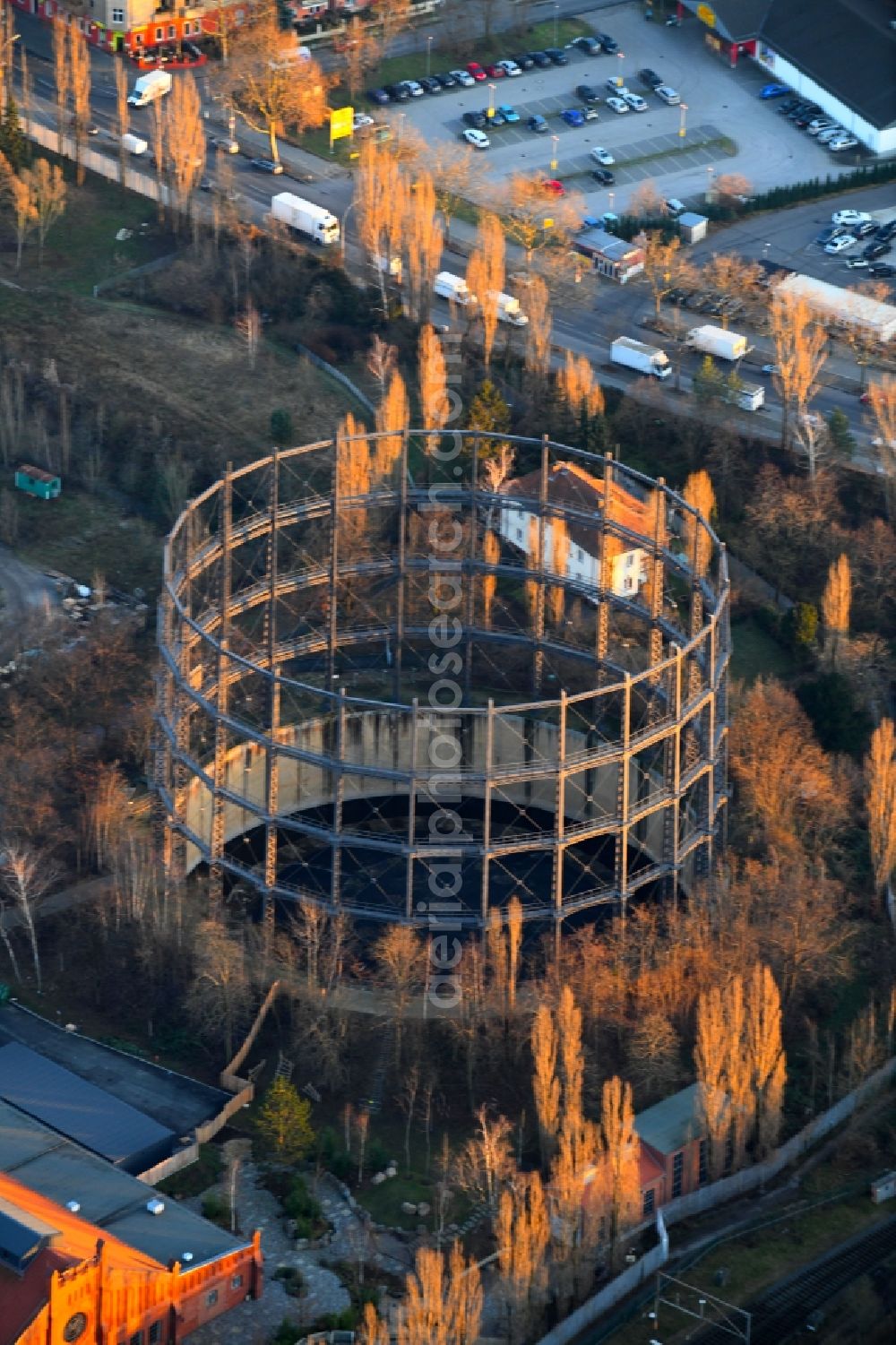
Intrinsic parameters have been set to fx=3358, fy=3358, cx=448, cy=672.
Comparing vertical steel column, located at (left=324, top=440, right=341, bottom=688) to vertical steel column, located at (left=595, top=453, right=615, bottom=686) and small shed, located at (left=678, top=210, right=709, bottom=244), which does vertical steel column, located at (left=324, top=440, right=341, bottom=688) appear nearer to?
vertical steel column, located at (left=595, top=453, right=615, bottom=686)

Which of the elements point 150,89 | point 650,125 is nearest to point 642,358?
point 650,125

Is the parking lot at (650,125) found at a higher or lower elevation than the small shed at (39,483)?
higher

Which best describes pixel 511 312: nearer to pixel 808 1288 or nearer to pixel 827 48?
pixel 827 48

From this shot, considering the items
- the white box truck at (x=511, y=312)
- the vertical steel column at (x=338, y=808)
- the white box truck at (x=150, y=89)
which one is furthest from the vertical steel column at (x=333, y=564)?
the white box truck at (x=150, y=89)

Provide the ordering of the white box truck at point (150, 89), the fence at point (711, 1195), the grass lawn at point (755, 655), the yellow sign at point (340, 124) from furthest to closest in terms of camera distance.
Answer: the white box truck at point (150, 89), the yellow sign at point (340, 124), the grass lawn at point (755, 655), the fence at point (711, 1195)

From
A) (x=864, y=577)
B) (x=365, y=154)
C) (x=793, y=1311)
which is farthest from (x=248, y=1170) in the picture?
(x=365, y=154)

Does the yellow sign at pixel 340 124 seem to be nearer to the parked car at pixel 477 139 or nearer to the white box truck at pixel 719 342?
the parked car at pixel 477 139
